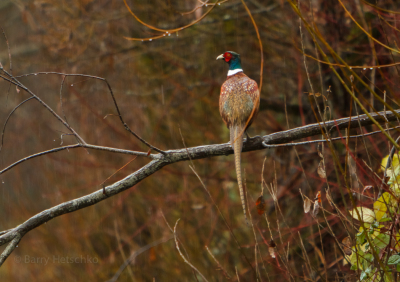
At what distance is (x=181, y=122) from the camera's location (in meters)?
9.62

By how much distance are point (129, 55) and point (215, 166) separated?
3025 mm

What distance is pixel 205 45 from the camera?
8.86 meters

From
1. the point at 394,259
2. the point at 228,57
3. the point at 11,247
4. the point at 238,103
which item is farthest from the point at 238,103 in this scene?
the point at 11,247

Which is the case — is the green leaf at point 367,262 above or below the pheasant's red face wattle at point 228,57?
below

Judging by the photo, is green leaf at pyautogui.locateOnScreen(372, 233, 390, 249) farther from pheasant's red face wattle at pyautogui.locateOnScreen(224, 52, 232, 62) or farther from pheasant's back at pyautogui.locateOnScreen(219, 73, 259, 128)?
pheasant's red face wattle at pyautogui.locateOnScreen(224, 52, 232, 62)

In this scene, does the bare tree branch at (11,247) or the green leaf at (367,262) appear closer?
the green leaf at (367,262)

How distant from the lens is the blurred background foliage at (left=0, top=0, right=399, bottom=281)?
7.08m

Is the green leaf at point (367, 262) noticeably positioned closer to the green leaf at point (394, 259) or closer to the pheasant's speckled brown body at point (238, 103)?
the green leaf at point (394, 259)

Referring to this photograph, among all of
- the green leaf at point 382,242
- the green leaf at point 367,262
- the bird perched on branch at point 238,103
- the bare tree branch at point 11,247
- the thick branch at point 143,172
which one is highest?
the bird perched on branch at point 238,103

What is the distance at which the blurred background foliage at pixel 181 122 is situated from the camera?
7078 mm

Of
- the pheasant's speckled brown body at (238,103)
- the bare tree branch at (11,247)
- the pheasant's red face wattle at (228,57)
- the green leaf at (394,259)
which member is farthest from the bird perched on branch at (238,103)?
the bare tree branch at (11,247)

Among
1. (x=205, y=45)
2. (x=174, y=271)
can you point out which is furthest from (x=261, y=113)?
(x=174, y=271)

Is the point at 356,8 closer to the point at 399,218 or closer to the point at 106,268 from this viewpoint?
the point at 399,218

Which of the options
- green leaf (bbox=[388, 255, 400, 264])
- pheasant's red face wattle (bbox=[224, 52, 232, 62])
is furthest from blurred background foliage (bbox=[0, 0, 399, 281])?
green leaf (bbox=[388, 255, 400, 264])
